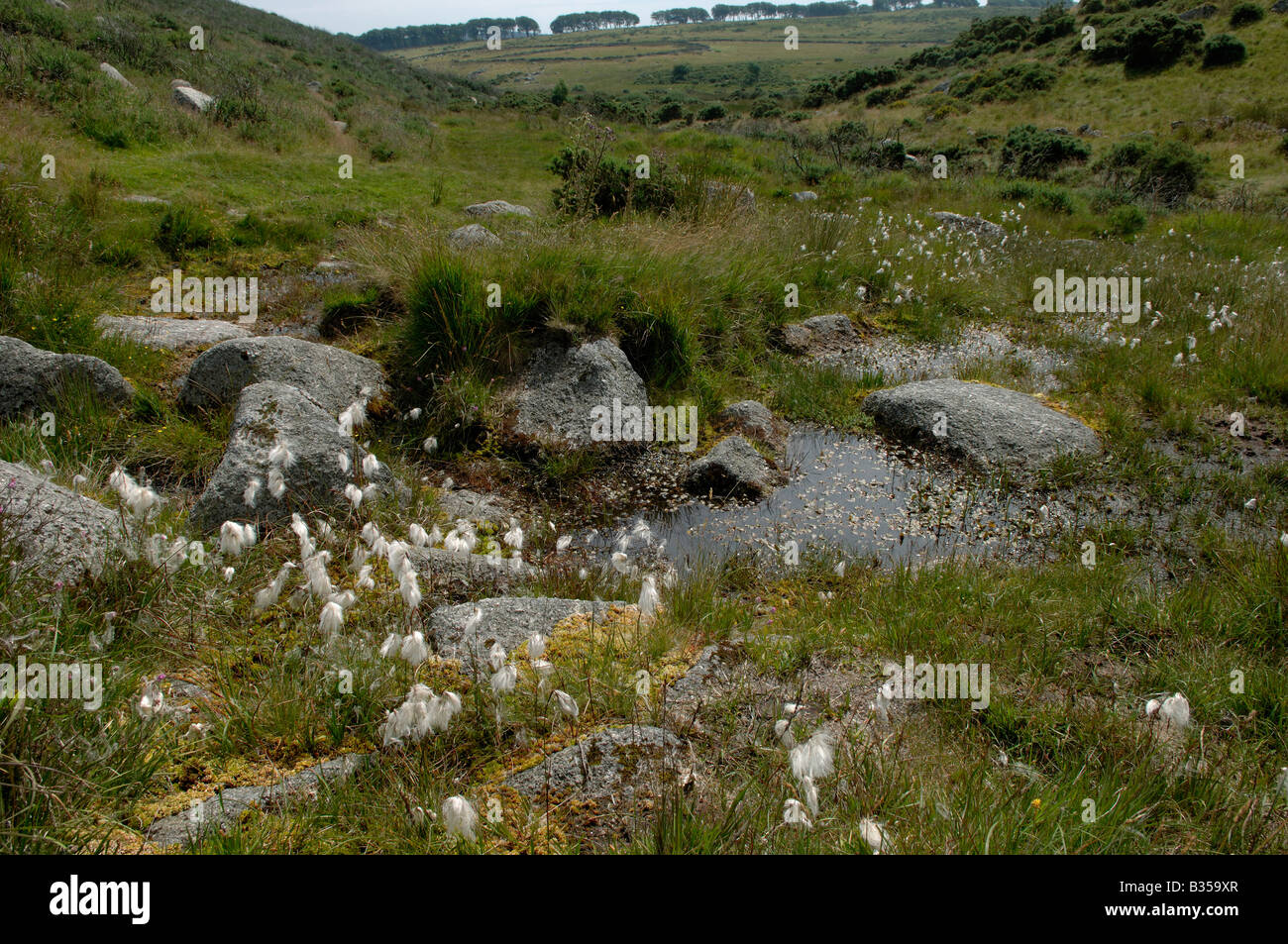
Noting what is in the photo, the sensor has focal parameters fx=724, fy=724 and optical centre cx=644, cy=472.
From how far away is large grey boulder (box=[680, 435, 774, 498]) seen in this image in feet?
19.0

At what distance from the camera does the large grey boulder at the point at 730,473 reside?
5793 mm

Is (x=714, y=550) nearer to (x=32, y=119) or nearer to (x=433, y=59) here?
(x=32, y=119)

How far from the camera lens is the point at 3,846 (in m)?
1.98

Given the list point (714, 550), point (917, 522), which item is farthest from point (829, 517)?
point (714, 550)

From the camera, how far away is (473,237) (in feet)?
28.0

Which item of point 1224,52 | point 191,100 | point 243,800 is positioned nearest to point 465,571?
point 243,800

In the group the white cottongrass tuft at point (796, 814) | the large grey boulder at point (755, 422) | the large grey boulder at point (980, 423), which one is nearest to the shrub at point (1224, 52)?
the large grey boulder at point (980, 423)

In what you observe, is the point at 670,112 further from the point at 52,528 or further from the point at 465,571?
the point at 52,528

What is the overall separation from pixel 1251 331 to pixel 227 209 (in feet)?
42.1

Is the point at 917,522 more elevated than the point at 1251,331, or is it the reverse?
the point at 1251,331

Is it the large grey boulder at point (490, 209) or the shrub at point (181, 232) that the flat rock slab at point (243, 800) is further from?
the large grey boulder at point (490, 209)

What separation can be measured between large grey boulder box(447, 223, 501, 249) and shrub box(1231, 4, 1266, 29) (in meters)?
38.1

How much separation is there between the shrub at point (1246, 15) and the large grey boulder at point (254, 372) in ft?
136

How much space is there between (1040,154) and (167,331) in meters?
24.6
